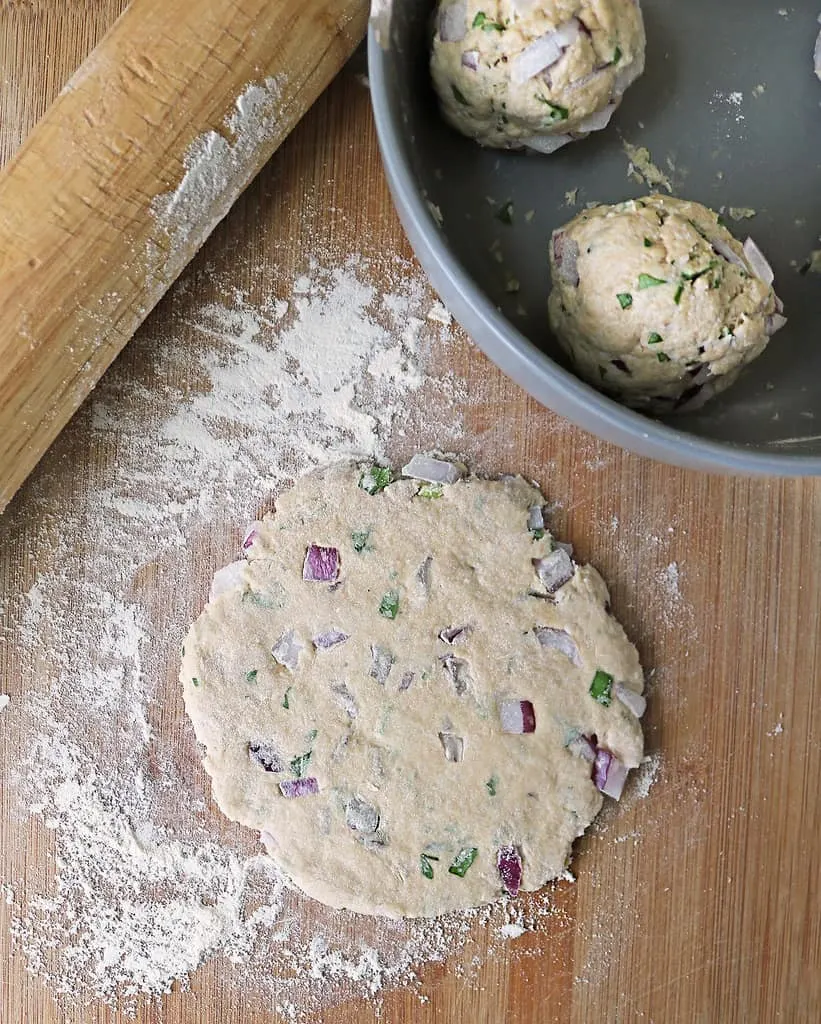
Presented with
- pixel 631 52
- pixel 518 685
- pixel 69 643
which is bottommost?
pixel 518 685

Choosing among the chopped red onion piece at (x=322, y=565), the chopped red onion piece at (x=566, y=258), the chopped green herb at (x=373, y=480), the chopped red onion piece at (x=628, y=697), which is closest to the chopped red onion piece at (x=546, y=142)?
the chopped red onion piece at (x=566, y=258)

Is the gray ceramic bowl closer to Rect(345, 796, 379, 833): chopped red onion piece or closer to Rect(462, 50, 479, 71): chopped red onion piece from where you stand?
Rect(462, 50, 479, 71): chopped red onion piece

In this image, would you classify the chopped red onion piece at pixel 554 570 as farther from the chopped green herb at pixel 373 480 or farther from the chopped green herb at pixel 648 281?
the chopped green herb at pixel 648 281

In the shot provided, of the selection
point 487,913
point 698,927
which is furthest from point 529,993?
point 698,927

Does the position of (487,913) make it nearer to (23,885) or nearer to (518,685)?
(518,685)

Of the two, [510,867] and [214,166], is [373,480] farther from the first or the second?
[510,867]

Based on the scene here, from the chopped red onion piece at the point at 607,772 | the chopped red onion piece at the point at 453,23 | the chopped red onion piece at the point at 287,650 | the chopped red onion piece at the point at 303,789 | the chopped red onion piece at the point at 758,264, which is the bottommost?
the chopped red onion piece at the point at 607,772

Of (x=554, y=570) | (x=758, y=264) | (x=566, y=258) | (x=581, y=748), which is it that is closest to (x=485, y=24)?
(x=566, y=258)

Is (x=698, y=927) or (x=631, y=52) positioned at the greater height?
(x=631, y=52)
